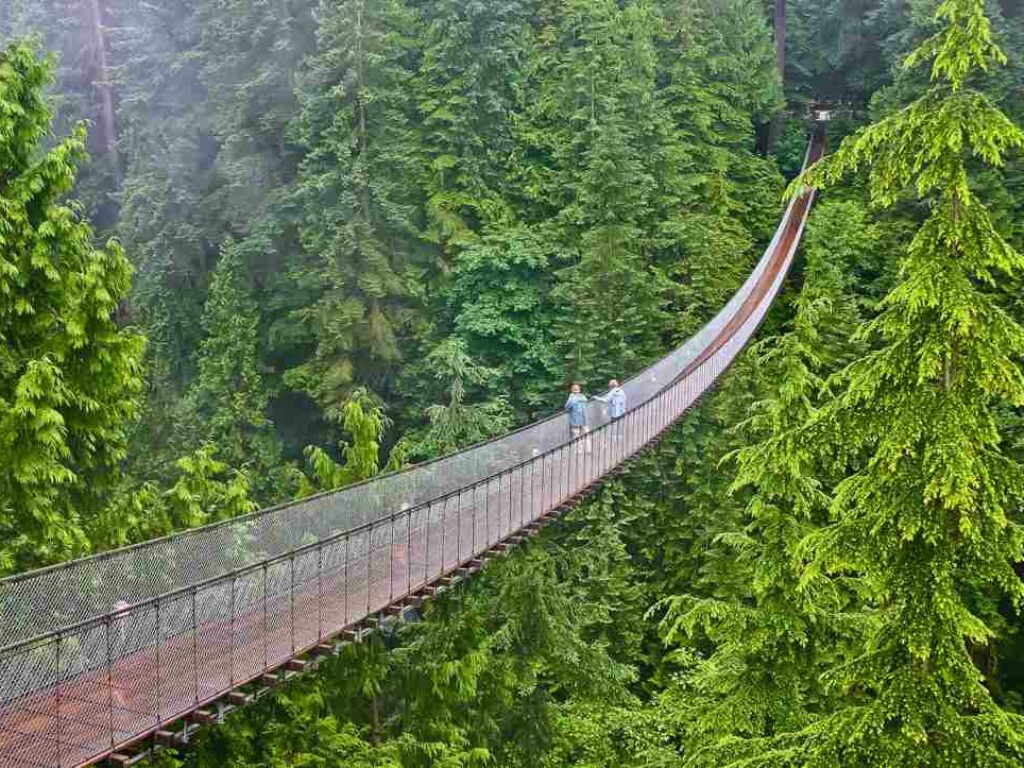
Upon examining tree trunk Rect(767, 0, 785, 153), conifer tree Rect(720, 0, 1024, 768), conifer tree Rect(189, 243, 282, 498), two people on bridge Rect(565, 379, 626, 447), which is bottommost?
A: conifer tree Rect(189, 243, 282, 498)

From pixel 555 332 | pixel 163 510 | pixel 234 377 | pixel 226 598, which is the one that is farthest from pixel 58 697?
pixel 234 377

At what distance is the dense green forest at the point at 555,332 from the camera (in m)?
Answer: 4.69

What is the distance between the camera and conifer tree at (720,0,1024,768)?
448cm

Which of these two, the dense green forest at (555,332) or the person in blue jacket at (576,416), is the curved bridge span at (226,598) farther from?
the dense green forest at (555,332)

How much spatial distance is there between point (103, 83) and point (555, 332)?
13511mm

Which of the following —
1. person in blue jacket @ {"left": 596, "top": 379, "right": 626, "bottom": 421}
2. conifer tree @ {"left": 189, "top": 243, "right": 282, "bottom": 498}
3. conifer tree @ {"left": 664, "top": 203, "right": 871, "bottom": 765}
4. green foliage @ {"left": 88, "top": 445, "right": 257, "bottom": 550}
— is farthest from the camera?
conifer tree @ {"left": 189, "top": 243, "right": 282, "bottom": 498}

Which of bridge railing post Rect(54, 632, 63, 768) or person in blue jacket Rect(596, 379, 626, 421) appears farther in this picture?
person in blue jacket Rect(596, 379, 626, 421)

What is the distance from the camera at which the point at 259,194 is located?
2233 centimetres

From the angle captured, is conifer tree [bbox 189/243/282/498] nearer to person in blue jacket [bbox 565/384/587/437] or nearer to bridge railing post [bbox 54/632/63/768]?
person in blue jacket [bbox 565/384/587/437]

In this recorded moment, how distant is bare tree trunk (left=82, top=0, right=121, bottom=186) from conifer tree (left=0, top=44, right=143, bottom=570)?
59.1ft

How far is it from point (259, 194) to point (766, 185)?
428 inches

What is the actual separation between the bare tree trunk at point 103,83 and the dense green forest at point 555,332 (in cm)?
10

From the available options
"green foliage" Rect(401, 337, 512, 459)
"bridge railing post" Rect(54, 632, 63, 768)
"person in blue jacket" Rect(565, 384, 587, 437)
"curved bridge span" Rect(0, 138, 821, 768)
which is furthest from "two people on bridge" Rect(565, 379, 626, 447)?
"bridge railing post" Rect(54, 632, 63, 768)

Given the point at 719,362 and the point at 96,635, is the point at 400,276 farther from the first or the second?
the point at 96,635
